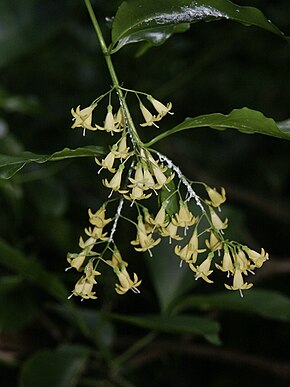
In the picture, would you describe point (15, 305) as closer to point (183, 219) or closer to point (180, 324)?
point (180, 324)

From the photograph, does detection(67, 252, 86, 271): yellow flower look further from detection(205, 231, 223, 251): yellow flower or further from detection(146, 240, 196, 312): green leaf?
detection(146, 240, 196, 312): green leaf

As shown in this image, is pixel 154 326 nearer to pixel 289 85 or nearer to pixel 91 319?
pixel 91 319

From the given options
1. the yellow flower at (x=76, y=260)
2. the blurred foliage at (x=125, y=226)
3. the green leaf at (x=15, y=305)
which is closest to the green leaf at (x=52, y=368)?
the blurred foliage at (x=125, y=226)

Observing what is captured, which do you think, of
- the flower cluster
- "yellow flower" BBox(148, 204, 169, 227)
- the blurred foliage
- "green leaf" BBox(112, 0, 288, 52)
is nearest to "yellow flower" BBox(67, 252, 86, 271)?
the flower cluster

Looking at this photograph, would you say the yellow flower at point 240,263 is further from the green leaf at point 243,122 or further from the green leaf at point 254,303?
the green leaf at point 254,303

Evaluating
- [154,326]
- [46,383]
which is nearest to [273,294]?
[154,326]

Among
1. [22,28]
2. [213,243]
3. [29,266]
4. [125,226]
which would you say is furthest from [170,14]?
[125,226]
